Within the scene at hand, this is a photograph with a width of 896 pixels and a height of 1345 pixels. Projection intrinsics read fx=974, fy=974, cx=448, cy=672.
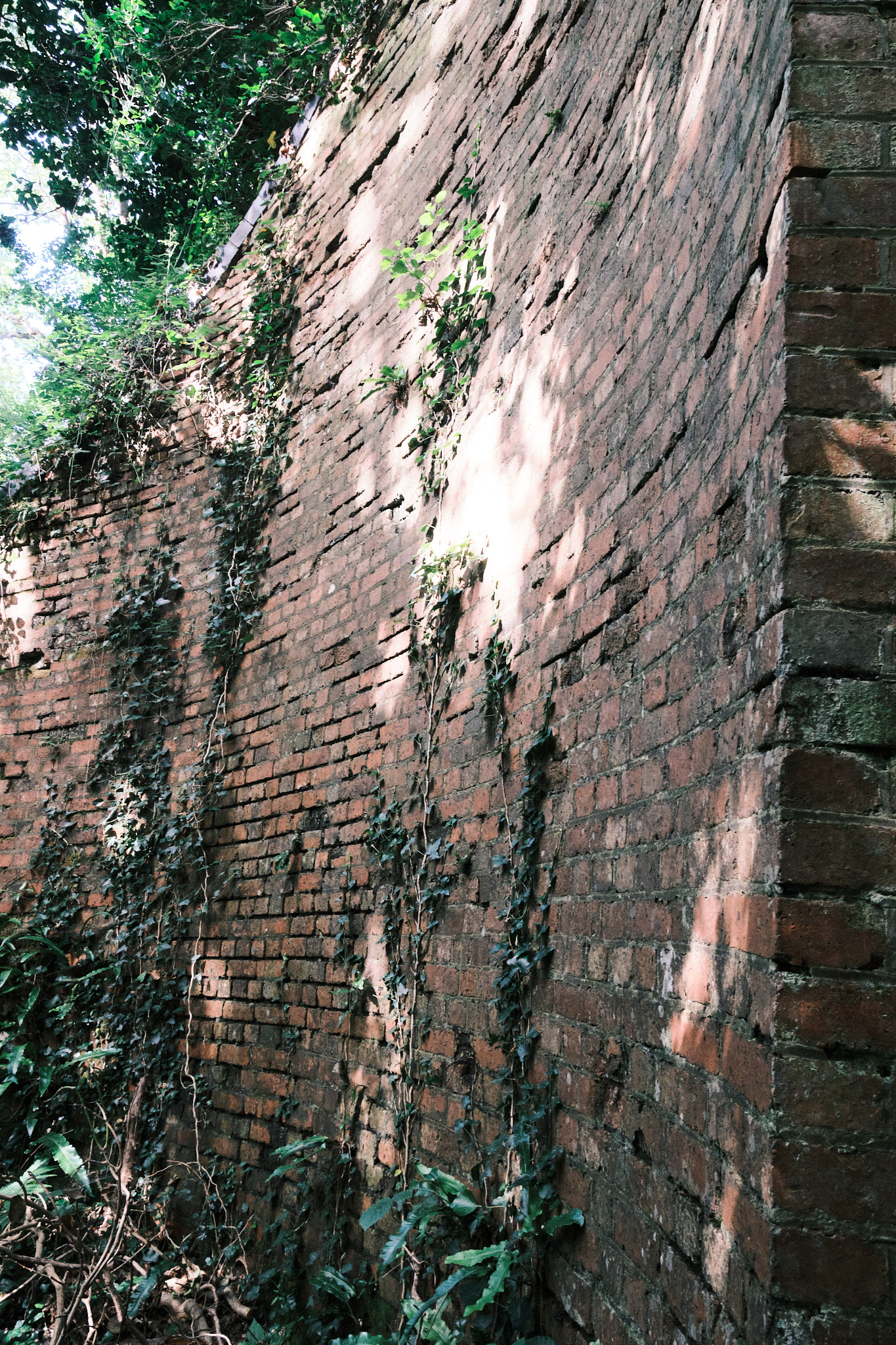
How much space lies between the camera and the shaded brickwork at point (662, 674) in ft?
3.99

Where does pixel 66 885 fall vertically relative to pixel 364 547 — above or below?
below

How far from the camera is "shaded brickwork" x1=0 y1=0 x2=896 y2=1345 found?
3.99ft

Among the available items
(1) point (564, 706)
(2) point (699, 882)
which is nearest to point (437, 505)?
(1) point (564, 706)

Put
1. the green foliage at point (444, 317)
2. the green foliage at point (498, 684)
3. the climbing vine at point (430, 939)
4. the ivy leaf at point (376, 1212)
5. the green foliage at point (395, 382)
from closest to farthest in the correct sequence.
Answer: the climbing vine at point (430, 939)
the ivy leaf at point (376, 1212)
the green foliage at point (498, 684)
the green foliage at point (444, 317)
the green foliage at point (395, 382)

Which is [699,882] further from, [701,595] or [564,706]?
[564,706]

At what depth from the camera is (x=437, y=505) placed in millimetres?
3494

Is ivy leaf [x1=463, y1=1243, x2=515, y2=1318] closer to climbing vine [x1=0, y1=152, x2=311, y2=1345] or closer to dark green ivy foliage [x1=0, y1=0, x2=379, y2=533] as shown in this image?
climbing vine [x1=0, y1=152, x2=311, y2=1345]

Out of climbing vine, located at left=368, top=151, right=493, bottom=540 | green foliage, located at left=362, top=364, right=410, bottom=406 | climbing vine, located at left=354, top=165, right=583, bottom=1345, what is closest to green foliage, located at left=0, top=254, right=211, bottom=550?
green foliage, located at left=362, top=364, right=410, bottom=406

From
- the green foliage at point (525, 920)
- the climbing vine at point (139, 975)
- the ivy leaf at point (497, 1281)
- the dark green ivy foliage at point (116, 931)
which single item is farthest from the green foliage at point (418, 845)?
the dark green ivy foliage at point (116, 931)

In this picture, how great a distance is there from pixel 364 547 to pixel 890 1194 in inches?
128

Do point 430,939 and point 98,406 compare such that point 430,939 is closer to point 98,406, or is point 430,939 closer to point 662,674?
point 662,674

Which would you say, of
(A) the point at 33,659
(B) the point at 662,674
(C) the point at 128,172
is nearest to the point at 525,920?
(B) the point at 662,674

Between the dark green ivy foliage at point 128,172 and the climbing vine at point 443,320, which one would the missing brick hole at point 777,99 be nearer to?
the climbing vine at point 443,320

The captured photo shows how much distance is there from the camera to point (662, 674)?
1804mm
